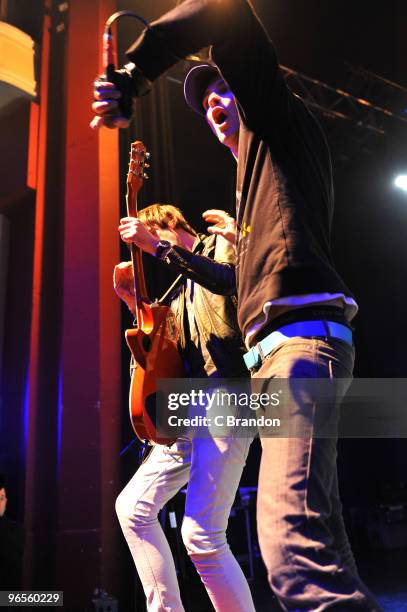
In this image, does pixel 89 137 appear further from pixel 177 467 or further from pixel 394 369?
pixel 394 369

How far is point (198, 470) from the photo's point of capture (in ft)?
6.81

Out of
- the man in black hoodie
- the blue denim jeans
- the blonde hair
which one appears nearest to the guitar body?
the blonde hair

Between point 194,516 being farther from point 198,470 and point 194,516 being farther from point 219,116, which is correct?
point 219,116

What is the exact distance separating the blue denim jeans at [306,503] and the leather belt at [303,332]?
0.05 feet

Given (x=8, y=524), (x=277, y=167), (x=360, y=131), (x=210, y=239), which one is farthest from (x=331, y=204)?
(x=360, y=131)

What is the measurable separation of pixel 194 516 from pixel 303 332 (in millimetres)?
1047

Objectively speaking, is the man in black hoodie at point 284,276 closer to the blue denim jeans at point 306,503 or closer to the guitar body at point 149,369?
the blue denim jeans at point 306,503

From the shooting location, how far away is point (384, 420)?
25.4ft

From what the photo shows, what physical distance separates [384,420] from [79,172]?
5458 millimetres

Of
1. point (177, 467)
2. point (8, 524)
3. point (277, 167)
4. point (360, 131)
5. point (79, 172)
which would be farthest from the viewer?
point (360, 131)

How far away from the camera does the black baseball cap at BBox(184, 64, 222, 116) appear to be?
1.78 meters

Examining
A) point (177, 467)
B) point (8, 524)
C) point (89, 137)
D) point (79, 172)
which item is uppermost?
point (89, 137)

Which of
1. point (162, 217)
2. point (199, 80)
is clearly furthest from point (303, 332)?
point (162, 217)

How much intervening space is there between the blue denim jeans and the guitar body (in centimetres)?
94
